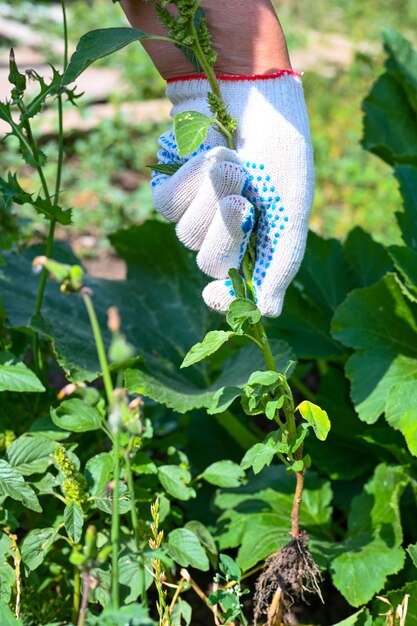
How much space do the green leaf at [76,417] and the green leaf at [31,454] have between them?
0.22 ft

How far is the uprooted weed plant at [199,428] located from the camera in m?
1.57

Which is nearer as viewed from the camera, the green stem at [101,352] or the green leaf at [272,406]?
the green stem at [101,352]

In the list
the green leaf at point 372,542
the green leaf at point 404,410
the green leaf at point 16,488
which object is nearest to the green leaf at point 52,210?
the green leaf at point 16,488

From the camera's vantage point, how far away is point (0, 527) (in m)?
1.82

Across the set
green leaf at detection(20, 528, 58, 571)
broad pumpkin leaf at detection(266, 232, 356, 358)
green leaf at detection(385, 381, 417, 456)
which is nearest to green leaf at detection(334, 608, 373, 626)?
green leaf at detection(385, 381, 417, 456)

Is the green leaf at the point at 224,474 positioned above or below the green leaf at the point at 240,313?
below

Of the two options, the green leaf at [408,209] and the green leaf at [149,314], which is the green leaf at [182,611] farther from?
the green leaf at [408,209]

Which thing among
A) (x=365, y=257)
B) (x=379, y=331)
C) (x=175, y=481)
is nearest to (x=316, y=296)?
(x=365, y=257)

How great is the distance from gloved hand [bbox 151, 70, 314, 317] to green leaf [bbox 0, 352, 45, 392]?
1.31 ft

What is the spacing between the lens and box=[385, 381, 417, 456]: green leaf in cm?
192

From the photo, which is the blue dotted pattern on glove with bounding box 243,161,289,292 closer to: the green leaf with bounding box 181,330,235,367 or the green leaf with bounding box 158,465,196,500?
the green leaf with bounding box 181,330,235,367

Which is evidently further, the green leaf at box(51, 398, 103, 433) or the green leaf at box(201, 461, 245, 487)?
the green leaf at box(201, 461, 245, 487)

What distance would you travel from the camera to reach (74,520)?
1.61 metres

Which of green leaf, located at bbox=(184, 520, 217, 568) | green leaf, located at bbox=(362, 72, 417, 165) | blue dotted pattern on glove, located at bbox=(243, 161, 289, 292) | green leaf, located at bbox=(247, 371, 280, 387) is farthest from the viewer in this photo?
green leaf, located at bbox=(362, 72, 417, 165)
